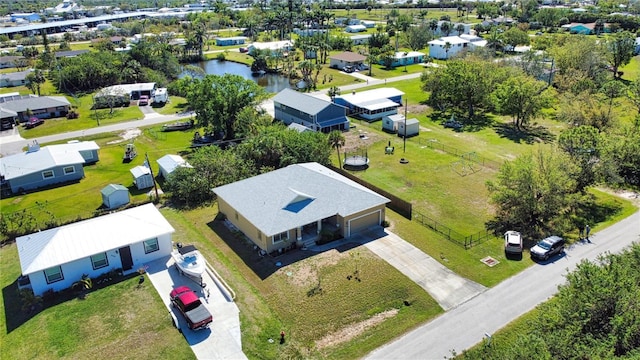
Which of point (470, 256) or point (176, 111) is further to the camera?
point (176, 111)

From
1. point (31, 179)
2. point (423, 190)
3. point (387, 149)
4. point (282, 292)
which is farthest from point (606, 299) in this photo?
point (31, 179)

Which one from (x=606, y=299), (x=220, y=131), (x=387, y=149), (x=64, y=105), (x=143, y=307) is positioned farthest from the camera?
(x=64, y=105)

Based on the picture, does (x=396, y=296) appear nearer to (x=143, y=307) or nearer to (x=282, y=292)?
(x=282, y=292)

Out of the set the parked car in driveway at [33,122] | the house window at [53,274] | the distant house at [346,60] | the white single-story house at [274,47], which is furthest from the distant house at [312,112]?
the white single-story house at [274,47]

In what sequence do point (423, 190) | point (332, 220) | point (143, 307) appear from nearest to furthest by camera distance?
point (143, 307)
point (332, 220)
point (423, 190)

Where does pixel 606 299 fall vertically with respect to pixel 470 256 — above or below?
above

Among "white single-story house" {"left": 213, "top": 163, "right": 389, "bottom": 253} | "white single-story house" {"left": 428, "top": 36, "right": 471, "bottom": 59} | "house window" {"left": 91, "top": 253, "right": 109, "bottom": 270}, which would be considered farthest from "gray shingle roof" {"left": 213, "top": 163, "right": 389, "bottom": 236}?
"white single-story house" {"left": 428, "top": 36, "right": 471, "bottom": 59}
